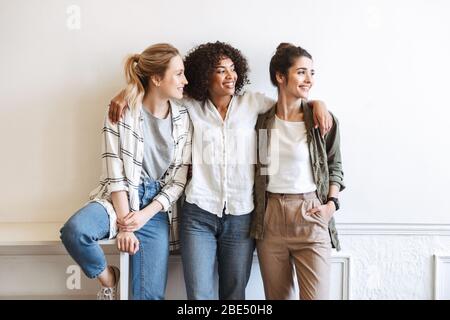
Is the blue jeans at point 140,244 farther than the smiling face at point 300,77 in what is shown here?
No

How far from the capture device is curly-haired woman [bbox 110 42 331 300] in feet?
5.10

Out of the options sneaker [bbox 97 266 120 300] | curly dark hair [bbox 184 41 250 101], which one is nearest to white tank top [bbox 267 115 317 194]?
curly dark hair [bbox 184 41 250 101]

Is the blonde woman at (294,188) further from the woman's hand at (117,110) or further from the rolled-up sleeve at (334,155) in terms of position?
the woman's hand at (117,110)

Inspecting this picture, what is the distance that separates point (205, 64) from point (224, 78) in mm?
82

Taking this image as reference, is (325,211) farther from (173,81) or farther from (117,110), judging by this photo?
(117,110)

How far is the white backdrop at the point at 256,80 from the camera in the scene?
66.8 inches

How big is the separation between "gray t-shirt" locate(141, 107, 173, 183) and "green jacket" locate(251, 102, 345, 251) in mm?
305

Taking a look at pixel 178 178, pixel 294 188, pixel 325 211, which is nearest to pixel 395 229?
pixel 325 211

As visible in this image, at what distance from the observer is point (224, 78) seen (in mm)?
1558

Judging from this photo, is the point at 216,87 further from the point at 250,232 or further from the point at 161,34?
the point at 250,232

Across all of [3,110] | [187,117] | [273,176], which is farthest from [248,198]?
[3,110]

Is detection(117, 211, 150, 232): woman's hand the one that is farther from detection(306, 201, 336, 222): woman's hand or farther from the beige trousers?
detection(306, 201, 336, 222): woman's hand

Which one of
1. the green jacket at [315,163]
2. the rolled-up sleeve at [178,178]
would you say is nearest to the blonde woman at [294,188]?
the green jacket at [315,163]

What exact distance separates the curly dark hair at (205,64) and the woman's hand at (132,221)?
447 millimetres
